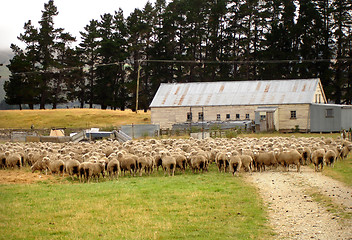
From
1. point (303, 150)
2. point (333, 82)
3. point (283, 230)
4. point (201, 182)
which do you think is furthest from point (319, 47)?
point (283, 230)

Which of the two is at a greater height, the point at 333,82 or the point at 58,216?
the point at 333,82

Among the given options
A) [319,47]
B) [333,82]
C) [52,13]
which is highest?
[52,13]

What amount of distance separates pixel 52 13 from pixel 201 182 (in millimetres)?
69948

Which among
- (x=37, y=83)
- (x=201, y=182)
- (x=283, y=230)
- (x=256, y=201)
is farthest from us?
(x=37, y=83)

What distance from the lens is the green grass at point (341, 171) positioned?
57.1 ft

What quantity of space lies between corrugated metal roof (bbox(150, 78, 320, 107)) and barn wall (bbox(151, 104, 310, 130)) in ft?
1.78

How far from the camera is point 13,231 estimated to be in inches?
427

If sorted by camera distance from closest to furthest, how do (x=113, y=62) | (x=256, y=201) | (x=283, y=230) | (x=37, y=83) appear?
(x=283, y=230) < (x=256, y=201) < (x=37, y=83) < (x=113, y=62)

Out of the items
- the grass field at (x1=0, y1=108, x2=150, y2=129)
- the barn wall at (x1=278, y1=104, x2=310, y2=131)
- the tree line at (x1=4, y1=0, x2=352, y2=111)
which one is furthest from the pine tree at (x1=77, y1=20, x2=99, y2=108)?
the barn wall at (x1=278, y1=104, x2=310, y2=131)

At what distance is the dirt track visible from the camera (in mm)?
10406

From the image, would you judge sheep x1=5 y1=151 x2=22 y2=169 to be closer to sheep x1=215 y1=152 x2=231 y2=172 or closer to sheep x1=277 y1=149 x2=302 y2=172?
sheep x1=215 y1=152 x2=231 y2=172

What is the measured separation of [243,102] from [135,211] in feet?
141

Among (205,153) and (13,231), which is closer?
(13,231)

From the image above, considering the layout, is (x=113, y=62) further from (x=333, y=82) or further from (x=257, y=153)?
(x=257, y=153)
